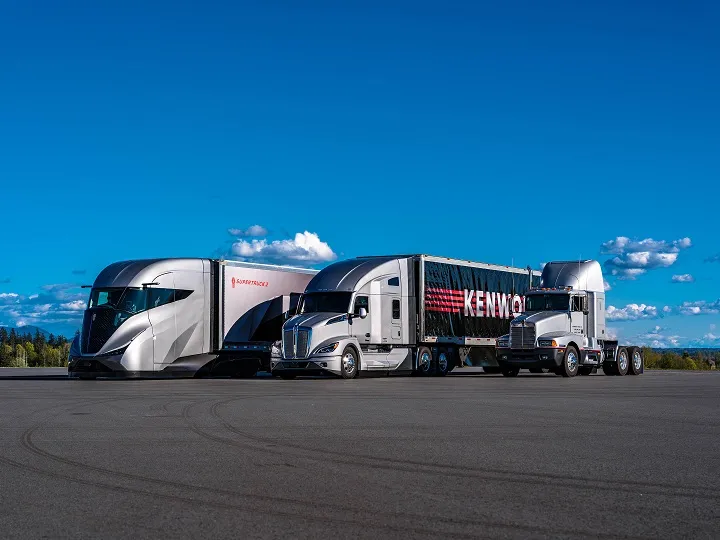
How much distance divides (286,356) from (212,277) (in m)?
4.08

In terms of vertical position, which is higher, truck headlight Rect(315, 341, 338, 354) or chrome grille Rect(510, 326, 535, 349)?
chrome grille Rect(510, 326, 535, 349)

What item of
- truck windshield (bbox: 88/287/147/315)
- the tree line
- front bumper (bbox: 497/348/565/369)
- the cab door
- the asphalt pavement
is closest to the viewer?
the asphalt pavement

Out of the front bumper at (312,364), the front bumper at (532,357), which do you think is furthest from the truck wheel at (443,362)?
the front bumper at (312,364)

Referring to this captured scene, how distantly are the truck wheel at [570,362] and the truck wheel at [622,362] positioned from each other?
2.79 m

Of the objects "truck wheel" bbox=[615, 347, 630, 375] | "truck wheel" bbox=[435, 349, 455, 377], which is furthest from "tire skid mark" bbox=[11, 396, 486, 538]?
"truck wheel" bbox=[615, 347, 630, 375]

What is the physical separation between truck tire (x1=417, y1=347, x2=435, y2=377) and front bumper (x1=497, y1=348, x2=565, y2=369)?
235 cm

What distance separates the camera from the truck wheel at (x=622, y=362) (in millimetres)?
35312

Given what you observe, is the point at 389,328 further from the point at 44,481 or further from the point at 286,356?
the point at 44,481

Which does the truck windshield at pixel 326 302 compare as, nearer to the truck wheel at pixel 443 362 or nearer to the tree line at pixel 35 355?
the truck wheel at pixel 443 362

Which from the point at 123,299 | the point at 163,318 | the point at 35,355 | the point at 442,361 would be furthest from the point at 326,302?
the point at 35,355

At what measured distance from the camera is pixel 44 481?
8555 millimetres

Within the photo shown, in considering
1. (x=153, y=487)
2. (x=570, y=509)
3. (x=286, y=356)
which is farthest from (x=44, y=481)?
(x=286, y=356)

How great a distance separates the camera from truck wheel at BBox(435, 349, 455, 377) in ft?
112

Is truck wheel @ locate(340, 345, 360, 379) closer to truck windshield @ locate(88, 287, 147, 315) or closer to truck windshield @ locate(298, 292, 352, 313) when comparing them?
truck windshield @ locate(298, 292, 352, 313)
